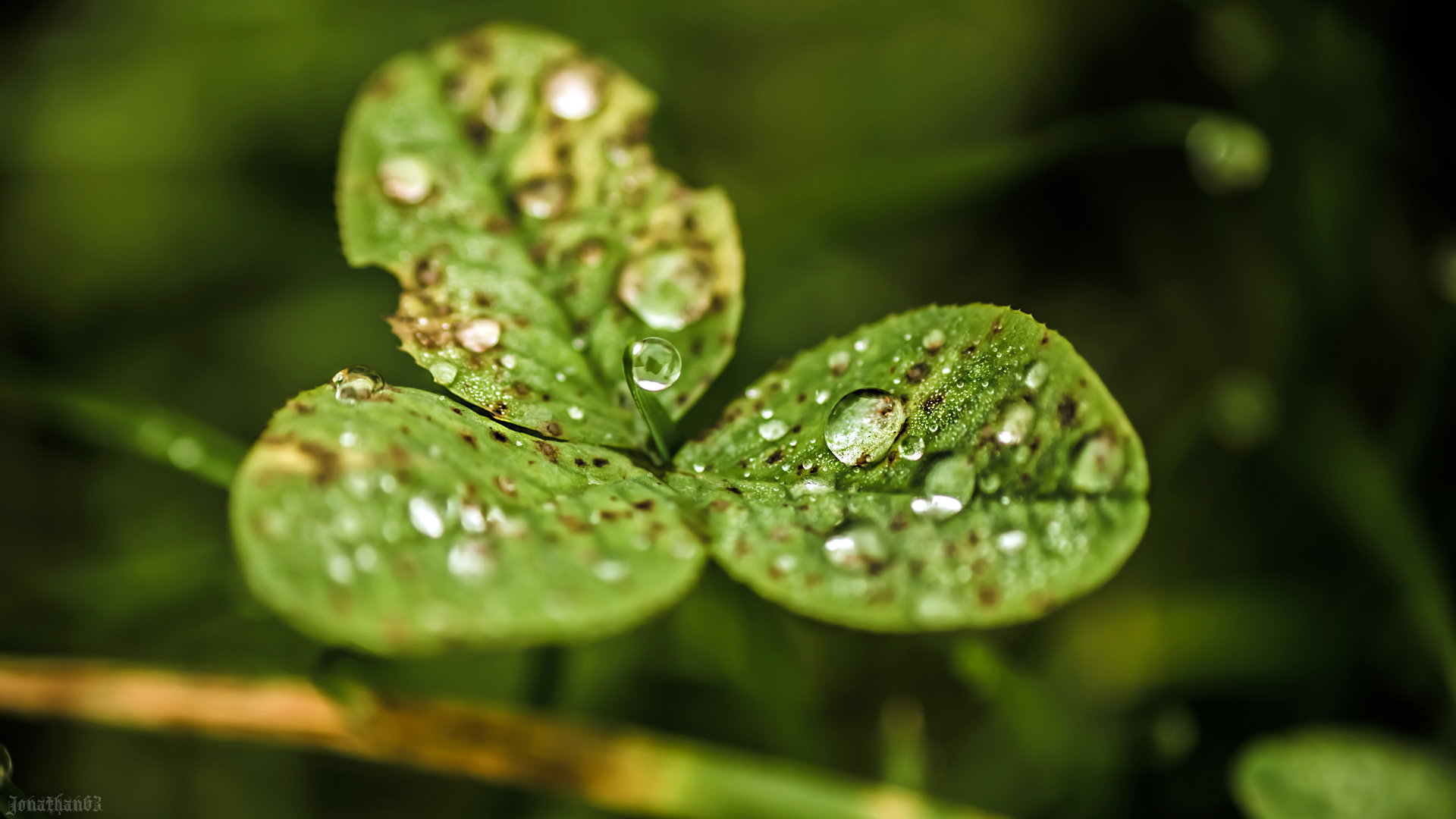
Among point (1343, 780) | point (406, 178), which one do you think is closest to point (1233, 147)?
point (1343, 780)

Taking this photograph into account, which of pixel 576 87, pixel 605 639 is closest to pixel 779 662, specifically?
pixel 605 639

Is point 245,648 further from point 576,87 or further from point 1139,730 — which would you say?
point 1139,730

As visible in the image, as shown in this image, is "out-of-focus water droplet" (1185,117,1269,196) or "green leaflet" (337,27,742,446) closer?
"green leaflet" (337,27,742,446)

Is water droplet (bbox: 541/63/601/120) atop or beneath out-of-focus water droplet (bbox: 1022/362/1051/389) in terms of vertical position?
atop

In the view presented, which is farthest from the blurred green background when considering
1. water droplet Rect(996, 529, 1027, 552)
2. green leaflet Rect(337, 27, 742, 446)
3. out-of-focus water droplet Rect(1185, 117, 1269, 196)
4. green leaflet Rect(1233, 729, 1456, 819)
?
water droplet Rect(996, 529, 1027, 552)

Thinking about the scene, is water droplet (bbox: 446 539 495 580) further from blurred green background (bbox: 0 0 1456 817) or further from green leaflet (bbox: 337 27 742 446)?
blurred green background (bbox: 0 0 1456 817)

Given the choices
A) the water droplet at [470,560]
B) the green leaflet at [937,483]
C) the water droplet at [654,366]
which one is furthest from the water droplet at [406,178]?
the water droplet at [470,560]

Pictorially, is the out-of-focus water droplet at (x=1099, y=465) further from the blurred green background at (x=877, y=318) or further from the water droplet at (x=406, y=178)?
the water droplet at (x=406, y=178)

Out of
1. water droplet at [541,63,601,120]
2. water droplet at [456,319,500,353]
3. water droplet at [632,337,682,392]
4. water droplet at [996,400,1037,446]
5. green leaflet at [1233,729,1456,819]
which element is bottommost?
green leaflet at [1233,729,1456,819]
